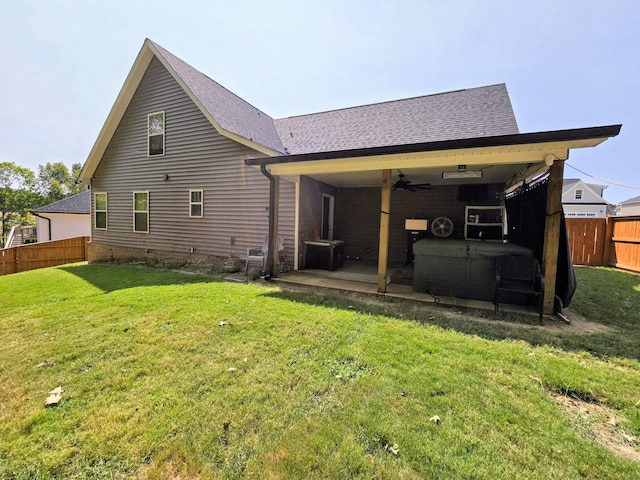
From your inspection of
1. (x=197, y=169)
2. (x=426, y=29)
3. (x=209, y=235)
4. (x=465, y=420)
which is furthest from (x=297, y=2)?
(x=465, y=420)

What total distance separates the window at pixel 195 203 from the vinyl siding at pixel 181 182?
18cm

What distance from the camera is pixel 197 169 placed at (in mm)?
8766

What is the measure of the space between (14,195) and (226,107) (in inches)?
1290

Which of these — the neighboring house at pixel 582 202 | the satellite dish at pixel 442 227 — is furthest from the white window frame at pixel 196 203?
the neighboring house at pixel 582 202

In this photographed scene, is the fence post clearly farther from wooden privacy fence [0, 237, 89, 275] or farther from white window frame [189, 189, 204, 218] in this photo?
wooden privacy fence [0, 237, 89, 275]

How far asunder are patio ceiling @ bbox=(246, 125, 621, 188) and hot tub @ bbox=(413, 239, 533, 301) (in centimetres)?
148

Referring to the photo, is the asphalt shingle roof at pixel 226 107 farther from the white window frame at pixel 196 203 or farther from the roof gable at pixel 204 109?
the white window frame at pixel 196 203

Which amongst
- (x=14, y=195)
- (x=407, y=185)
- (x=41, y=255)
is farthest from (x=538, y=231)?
(x=14, y=195)

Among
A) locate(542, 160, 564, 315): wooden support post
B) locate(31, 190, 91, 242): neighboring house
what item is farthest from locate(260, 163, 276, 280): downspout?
locate(31, 190, 91, 242): neighboring house

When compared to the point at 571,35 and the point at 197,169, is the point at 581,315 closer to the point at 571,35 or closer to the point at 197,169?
the point at 571,35

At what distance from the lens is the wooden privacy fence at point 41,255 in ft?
36.3

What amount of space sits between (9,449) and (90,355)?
51.1 inches

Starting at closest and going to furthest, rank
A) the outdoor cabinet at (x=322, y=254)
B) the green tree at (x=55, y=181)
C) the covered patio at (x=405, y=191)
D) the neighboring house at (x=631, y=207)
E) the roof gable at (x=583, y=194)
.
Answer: the covered patio at (x=405, y=191), the outdoor cabinet at (x=322, y=254), the neighboring house at (x=631, y=207), the roof gable at (x=583, y=194), the green tree at (x=55, y=181)

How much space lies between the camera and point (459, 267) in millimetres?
4969
